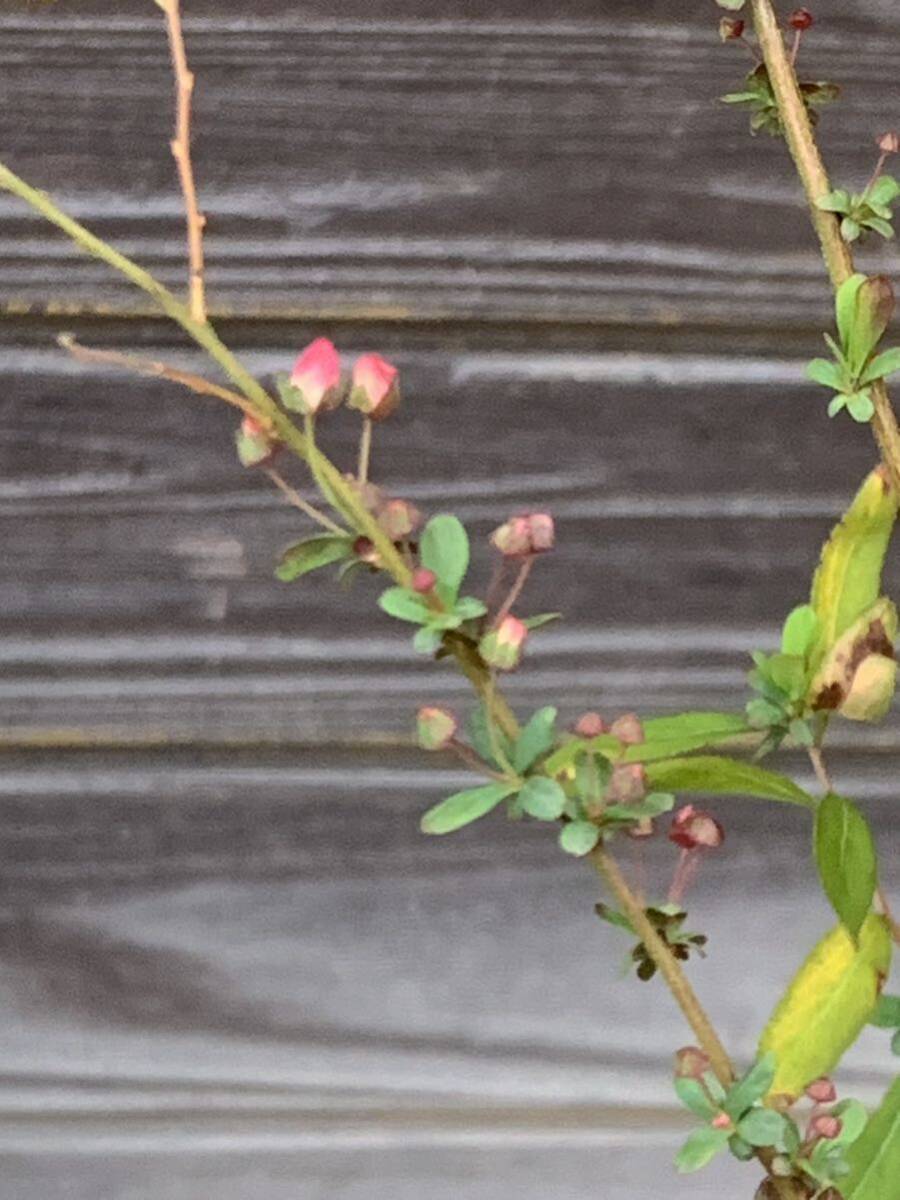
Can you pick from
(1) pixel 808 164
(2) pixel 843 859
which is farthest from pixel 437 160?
(2) pixel 843 859

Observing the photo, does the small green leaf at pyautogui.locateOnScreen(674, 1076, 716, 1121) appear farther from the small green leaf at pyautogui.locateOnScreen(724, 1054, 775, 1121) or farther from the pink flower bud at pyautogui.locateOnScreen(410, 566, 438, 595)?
the pink flower bud at pyautogui.locateOnScreen(410, 566, 438, 595)

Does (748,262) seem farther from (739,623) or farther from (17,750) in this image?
(17,750)

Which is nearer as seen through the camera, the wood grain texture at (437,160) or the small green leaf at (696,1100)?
the small green leaf at (696,1100)

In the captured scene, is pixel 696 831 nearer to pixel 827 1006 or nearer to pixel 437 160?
pixel 827 1006

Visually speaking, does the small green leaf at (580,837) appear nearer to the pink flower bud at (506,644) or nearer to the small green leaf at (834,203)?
the pink flower bud at (506,644)

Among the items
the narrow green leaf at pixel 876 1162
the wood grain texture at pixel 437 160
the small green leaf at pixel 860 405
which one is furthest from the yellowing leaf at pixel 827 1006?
the wood grain texture at pixel 437 160

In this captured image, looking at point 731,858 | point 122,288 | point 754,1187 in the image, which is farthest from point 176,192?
point 754,1187
